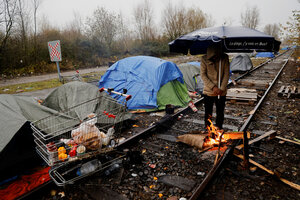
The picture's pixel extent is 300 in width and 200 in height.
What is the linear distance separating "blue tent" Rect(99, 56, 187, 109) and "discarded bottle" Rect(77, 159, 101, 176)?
3.64 metres

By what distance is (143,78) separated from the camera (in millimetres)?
7105

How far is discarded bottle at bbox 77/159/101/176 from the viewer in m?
3.29

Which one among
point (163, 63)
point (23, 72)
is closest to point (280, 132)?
point (163, 63)

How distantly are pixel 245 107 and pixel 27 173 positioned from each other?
734 centimetres

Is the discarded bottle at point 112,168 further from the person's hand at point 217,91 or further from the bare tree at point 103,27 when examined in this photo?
the bare tree at point 103,27

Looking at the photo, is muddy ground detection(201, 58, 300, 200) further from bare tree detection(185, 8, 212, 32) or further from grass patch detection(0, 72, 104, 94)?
bare tree detection(185, 8, 212, 32)

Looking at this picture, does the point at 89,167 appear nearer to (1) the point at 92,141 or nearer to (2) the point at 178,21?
(1) the point at 92,141

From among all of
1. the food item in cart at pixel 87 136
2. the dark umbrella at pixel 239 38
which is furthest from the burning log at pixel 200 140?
the food item in cart at pixel 87 136

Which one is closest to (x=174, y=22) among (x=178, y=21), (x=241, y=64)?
(x=178, y=21)

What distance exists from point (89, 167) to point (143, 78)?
173 inches

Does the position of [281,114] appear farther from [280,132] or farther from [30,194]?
[30,194]

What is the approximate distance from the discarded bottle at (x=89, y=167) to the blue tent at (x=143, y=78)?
11.9 feet

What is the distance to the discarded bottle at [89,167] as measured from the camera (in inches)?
129

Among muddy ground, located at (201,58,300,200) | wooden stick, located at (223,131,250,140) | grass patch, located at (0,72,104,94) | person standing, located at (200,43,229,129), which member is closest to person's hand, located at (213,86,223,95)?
person standing, located at (200,43,229,129)
